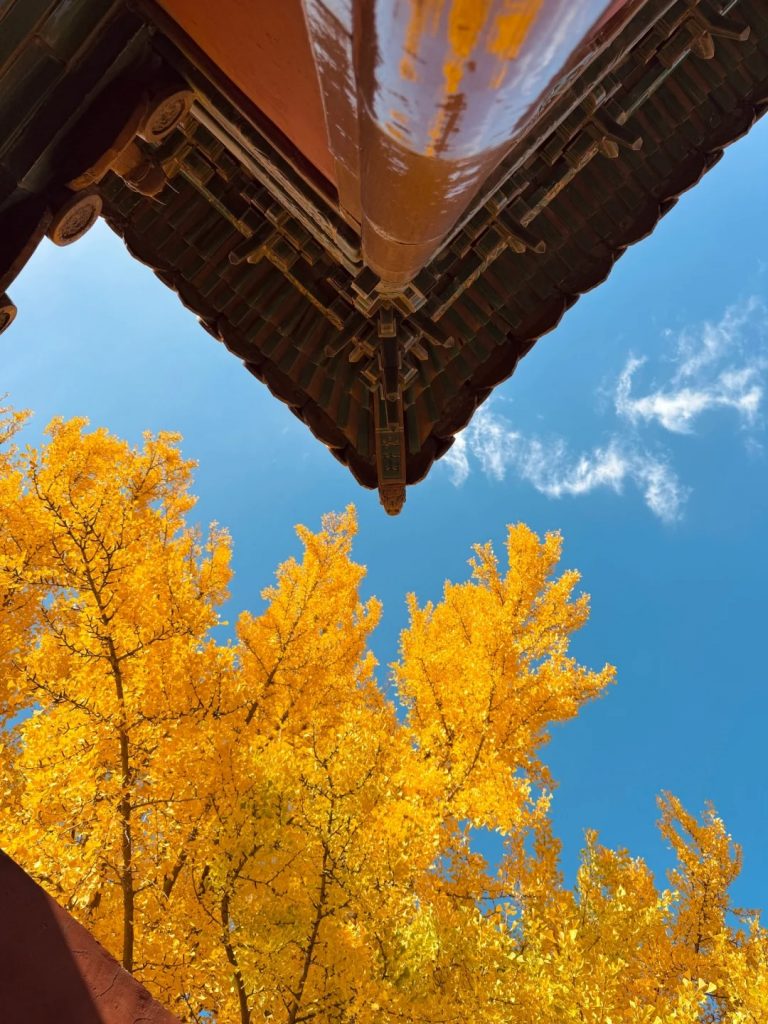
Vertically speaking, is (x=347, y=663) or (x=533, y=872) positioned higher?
(x=347, y=663)

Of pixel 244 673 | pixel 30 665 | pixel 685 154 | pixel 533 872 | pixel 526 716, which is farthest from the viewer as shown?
pixel 526 716

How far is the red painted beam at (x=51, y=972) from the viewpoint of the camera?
6.18 feet

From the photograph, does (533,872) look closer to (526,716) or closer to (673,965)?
(526,716)

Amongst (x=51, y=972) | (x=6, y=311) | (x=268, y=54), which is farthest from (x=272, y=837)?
(x=268, y=54)

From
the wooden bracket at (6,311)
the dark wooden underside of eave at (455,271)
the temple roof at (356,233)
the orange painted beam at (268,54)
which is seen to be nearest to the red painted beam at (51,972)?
the wooden bracket at (6,311)

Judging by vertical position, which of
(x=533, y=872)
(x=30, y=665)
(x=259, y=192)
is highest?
(x=259, y=192)

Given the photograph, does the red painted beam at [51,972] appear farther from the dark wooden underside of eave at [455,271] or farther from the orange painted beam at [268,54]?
the dark wooden underside of eave at [455,271]

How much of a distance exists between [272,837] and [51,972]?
343 centimetres

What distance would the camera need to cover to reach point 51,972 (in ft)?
6.31

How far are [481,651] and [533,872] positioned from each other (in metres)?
2.77

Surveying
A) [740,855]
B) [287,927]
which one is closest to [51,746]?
[287,927]

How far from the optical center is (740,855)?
9.48m

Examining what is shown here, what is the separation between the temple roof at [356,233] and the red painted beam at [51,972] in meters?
2.32

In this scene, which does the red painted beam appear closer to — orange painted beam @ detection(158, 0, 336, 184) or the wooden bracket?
the wooden bracket
